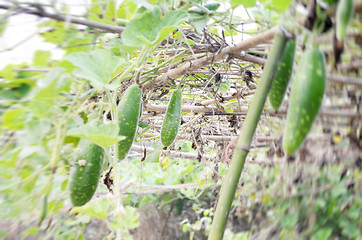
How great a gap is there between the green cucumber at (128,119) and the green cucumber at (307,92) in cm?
40

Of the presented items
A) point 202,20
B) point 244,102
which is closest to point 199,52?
point 202,20

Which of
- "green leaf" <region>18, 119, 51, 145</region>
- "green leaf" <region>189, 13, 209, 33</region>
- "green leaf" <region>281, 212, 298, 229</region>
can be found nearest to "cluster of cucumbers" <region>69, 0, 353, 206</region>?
"green leaf" <region>18, 119, 51, 145</region>

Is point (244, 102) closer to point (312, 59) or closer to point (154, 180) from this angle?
point (312, 59)

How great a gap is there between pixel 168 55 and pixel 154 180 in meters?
3.04

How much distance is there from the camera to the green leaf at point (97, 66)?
0.52 meters

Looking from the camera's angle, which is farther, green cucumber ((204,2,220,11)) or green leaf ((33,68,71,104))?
green cucumber ((204,2,220,11))

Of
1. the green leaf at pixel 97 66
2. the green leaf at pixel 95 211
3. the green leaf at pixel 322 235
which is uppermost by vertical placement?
the green leaf at pixel 97 66

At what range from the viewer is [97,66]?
0.54 meters

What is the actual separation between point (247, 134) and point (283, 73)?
0.13 m

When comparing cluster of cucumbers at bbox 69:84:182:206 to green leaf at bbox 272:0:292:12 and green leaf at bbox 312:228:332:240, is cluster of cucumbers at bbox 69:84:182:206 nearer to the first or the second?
green leaf at bbox 272:0:292:12

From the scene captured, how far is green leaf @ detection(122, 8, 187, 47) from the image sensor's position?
542mm

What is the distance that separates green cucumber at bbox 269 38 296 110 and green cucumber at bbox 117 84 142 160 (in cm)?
34

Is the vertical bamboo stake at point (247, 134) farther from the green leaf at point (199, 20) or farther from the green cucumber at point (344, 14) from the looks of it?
the green leaf at point (199, 20)

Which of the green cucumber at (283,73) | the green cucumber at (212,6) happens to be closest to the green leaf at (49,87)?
the green cucumber at (283,73)
